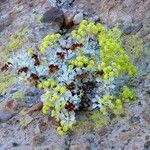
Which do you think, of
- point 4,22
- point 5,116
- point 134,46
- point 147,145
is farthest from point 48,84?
point 4,22

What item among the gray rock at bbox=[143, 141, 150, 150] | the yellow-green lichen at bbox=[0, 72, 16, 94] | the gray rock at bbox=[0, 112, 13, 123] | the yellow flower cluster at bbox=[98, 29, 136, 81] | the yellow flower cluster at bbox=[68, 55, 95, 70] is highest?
the yellow flower cluster at bbox=[68, 55, 95, 70]

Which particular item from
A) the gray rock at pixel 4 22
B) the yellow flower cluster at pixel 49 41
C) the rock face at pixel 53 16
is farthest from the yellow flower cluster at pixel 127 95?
the gray rock at pixel 4 22

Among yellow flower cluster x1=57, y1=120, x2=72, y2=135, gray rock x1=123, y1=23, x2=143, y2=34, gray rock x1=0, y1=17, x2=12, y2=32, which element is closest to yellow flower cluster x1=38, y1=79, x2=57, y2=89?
yellow flower cluster x1=57, y1=120, x2=72, y2=135

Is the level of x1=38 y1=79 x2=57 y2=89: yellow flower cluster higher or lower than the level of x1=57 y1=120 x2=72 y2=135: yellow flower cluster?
higher

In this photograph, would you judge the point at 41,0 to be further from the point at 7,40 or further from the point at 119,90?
the point at 119,90

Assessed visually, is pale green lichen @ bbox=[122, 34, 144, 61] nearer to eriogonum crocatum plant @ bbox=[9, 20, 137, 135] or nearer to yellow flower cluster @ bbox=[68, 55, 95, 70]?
eriogonum crocatum plant @ bbox=[9, 20, 137, 135]

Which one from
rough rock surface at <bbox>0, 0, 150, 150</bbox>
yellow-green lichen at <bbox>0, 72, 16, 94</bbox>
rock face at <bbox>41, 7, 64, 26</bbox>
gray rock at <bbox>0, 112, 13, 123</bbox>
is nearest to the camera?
rough rock surface at <bbox>0, 0, 150, 150</bbox>

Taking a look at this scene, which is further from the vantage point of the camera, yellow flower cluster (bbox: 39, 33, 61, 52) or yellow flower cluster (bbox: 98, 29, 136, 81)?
yellow flower cluster (bbox: 39, 33, 61, 52)
